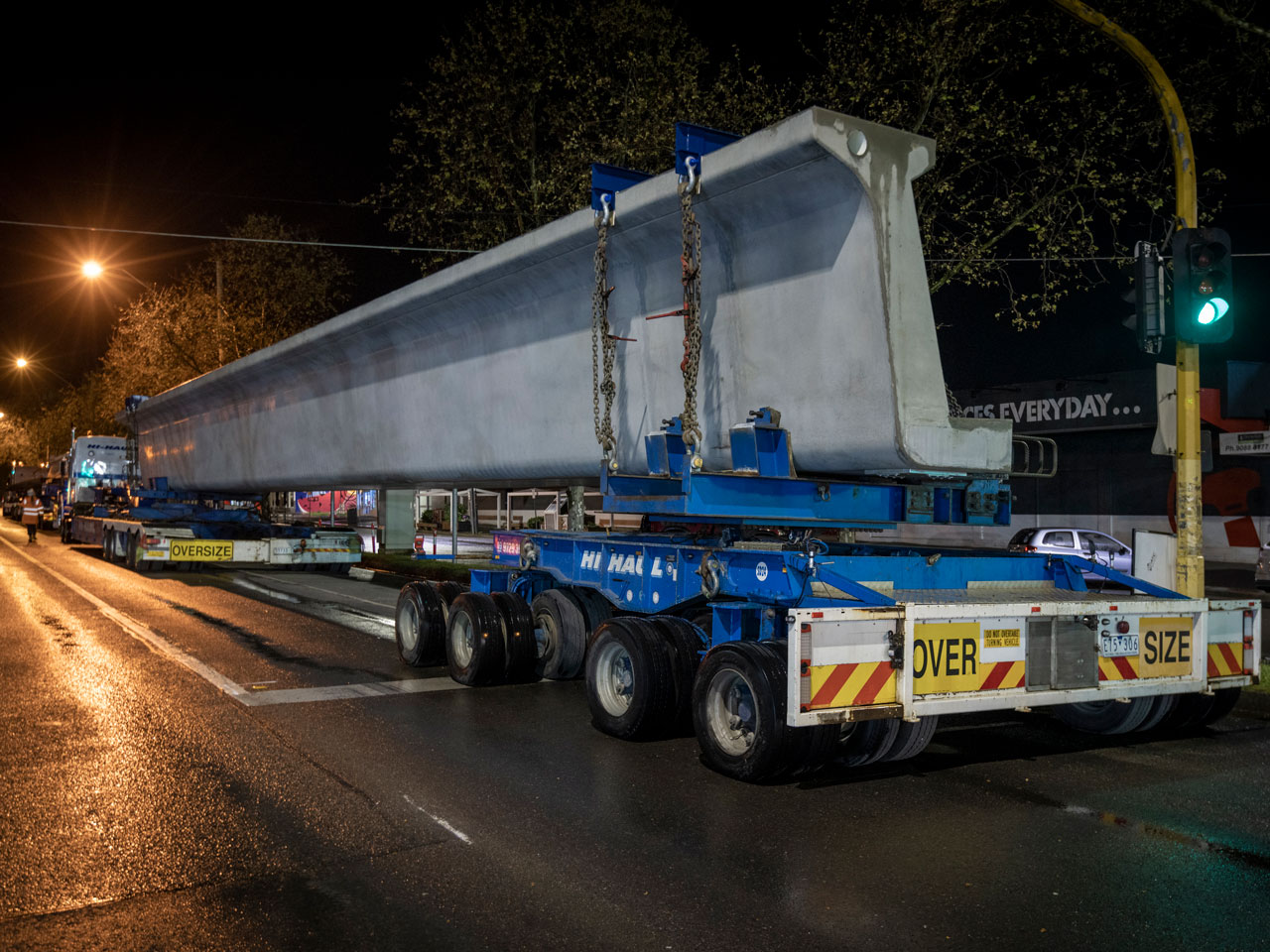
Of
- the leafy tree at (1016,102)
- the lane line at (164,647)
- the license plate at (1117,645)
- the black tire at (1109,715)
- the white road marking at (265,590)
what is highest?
the leafy tree at (1016,102)

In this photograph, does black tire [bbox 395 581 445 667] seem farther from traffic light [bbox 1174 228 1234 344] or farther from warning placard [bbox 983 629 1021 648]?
traffic light [bbox 1174 228 1234 344]

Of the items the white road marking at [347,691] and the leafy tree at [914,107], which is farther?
the leafy tree at [914,107]

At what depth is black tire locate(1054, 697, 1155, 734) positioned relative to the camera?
7.64m

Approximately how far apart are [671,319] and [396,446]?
5.44m

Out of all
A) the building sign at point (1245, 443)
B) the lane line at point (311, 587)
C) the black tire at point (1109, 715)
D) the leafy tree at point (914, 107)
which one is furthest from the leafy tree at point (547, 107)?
the building sign at point (1245, 443)

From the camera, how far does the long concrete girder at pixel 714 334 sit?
20.5 feet

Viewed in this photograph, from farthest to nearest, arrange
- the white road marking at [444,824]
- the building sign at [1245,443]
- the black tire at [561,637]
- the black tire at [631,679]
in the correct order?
the building sign at [1245,443] → the black tire at [561,637] → the black tire at [631,679] → the white road marking at [444,824]

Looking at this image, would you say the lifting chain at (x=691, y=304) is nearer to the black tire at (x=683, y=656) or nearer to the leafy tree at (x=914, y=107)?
the black tire at (x=683, y=656)

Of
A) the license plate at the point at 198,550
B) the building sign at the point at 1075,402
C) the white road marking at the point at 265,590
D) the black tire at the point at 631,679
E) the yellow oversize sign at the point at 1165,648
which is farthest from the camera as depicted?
the building sign at the point at 1075,402

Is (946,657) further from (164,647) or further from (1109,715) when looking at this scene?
(164,647)

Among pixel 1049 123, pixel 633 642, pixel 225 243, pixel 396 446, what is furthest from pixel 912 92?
pixel 225 243

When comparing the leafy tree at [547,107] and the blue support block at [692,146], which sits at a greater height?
the leafy tree at [547,107]

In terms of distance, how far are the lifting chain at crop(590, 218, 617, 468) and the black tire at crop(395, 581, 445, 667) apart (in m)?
3.24

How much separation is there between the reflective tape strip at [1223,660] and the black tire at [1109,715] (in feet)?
1.74
